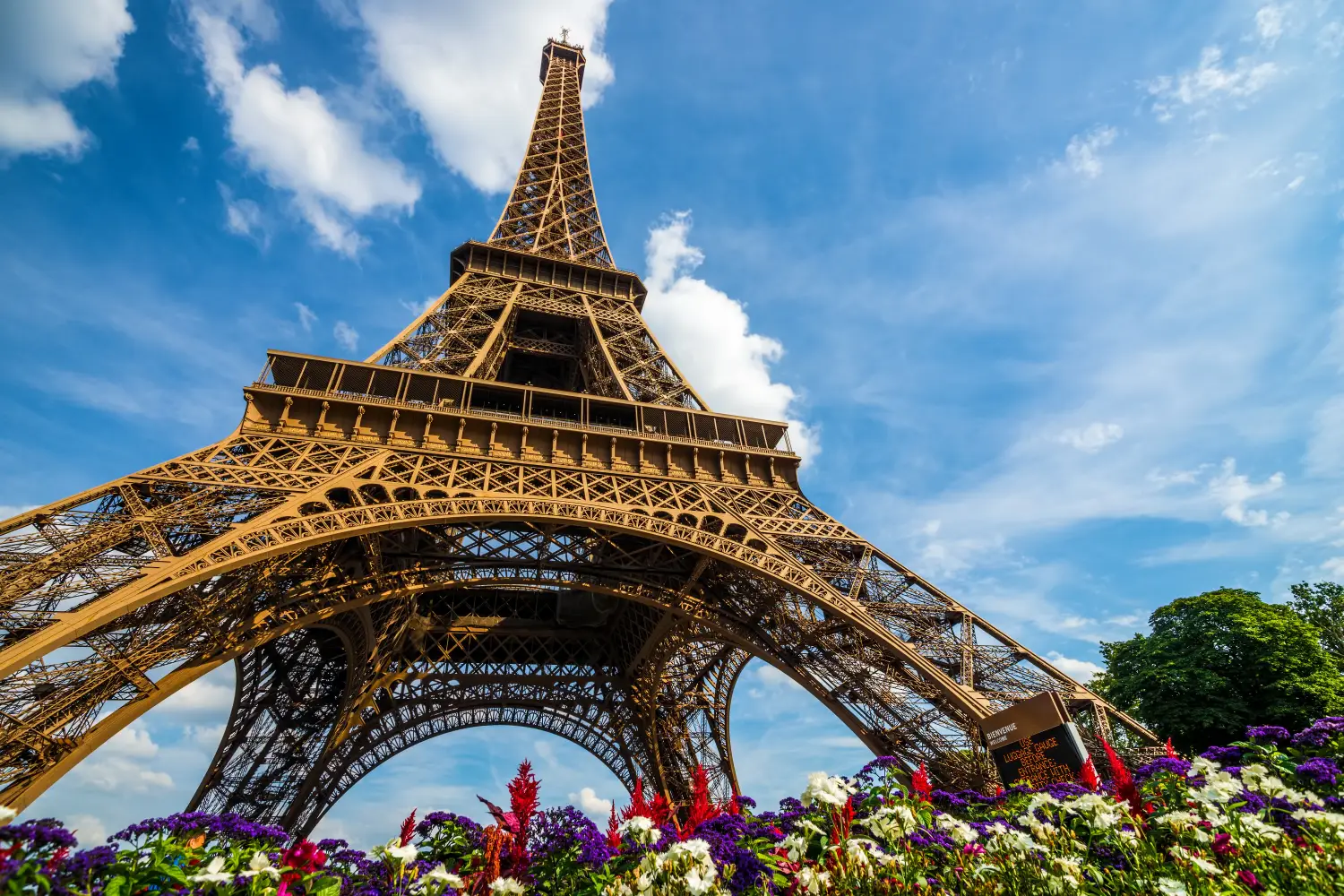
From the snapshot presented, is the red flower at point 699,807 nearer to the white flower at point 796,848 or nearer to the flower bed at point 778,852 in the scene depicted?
the flower bed at point 778,852

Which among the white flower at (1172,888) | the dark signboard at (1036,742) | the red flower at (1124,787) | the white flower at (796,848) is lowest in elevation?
the white flower at (1172,888)

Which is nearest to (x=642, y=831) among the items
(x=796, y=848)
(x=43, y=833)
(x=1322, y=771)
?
(x=796, y=848)

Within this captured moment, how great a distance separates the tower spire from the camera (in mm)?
29406

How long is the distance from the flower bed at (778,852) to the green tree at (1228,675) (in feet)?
53.6

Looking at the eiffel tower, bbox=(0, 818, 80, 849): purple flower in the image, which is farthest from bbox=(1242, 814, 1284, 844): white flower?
the eiffel tower

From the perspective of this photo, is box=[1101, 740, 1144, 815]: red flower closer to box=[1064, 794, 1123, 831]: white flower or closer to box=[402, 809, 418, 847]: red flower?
box=[1064, 794, 1123, 831]: white flower

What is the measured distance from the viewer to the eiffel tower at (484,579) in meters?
11.4

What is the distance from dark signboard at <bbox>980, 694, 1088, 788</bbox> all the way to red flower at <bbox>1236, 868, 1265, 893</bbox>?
7811 millimetres

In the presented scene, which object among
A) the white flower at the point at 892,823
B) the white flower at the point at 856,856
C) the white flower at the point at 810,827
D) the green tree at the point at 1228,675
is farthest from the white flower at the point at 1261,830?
the green tree at the point at 1228,675

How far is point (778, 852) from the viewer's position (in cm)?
457

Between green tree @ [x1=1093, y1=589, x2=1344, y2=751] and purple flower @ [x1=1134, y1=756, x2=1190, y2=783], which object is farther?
green tree @ [x1=1093, y1=589, x2=1344, y2=751]

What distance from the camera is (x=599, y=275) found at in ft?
90.6

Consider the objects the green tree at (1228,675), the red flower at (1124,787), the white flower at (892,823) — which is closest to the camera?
the white flower at (892,823)

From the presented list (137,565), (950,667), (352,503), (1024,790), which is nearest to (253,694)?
(352,503)
